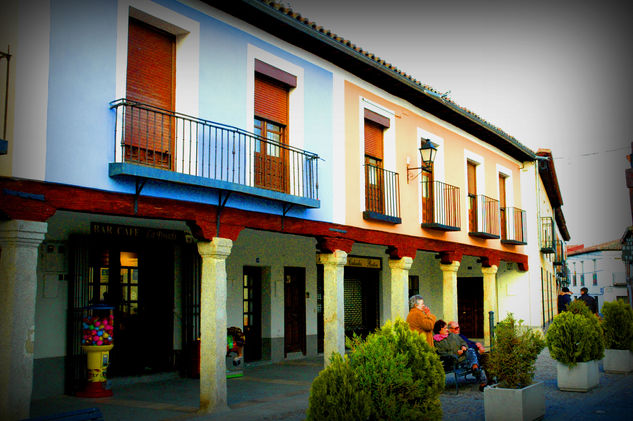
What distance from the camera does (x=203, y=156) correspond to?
902 cm

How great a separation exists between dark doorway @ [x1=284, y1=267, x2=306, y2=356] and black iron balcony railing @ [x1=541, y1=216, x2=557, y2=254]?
432 inches

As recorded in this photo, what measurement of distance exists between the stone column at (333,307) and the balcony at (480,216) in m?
6.21

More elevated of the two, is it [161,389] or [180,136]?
[180,136]

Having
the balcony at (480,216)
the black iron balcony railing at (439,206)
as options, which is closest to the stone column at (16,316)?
the black iron balcony railing at (439,206)

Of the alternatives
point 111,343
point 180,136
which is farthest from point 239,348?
point 180,136

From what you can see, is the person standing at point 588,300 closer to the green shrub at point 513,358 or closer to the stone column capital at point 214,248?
the green shrub at point 513,358

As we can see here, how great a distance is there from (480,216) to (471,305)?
20.0 ft

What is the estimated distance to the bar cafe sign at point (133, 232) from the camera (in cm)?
1048

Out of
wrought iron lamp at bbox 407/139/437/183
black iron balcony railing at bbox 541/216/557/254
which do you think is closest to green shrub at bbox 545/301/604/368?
wrought iron lamp at bbox 407/139/437/183

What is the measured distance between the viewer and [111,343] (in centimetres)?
994

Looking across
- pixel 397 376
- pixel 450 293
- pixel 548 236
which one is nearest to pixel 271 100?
pixel 397 376

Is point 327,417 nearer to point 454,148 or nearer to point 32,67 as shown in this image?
point 32,67

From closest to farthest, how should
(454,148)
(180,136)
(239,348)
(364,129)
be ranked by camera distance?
(180,136) < (239,348) < (364,129) < (454,148)

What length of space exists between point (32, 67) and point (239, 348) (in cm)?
693
